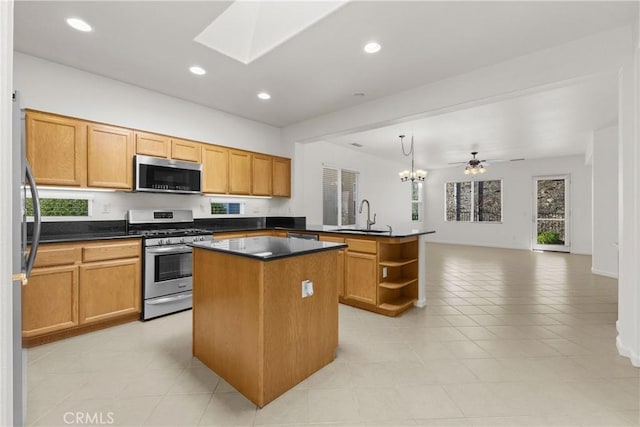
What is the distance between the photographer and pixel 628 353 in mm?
2445

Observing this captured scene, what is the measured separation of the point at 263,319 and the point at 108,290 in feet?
7.44

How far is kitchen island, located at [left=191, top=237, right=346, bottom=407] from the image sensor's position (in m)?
1.88

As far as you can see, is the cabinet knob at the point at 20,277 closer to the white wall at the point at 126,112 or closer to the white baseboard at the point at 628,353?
the white wall at the point at 126,112

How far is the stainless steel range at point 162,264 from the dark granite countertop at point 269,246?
1.26m

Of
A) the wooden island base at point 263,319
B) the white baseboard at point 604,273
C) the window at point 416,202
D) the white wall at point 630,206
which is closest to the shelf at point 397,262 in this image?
the wooden island base at point 263,319

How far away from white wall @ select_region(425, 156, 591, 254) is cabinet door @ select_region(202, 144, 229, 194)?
28.3 feet

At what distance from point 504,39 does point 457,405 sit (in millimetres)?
3033

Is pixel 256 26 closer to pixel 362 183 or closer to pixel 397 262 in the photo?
pixel 397 262

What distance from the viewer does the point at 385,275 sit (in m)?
3.66

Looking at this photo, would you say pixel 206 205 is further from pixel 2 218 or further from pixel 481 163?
pixel 481 163

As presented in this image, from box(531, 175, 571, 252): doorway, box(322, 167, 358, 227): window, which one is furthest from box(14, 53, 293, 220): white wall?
box(531, 175, 571, 252): doorway

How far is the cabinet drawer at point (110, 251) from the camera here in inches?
117

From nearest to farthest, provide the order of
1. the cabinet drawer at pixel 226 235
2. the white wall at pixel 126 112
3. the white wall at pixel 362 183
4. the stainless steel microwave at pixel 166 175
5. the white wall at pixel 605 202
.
→ the white wall at pixel 126 112
the stainless steel microwave at pixel 166 175
the cabinet drawer at pixel 226 235
the white wall at pixel 605 202
the white wall at pixel 362 183

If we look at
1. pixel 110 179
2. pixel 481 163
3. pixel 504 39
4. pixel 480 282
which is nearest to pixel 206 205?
pixel 110 179
